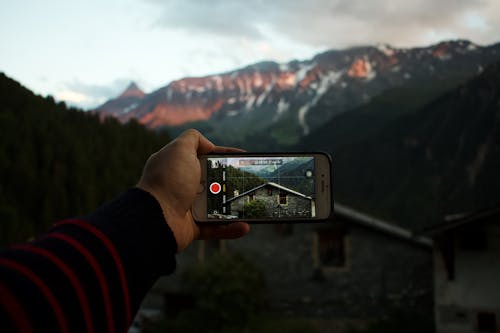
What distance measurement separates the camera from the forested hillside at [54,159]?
159 ft

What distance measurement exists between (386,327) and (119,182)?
118 ft

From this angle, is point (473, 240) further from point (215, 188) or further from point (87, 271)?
point (87, 271)

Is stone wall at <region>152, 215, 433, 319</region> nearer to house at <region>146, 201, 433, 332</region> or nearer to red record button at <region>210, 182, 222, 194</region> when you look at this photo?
house at <region>146, 201, 433, 332</region>

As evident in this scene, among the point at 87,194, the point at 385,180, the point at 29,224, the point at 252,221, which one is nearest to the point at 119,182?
the point at 87,194

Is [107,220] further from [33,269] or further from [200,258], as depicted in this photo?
[200,258]

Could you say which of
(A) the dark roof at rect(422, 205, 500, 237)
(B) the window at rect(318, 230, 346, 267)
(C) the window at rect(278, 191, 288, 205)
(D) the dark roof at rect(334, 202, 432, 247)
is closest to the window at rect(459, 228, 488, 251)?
(A) the dark roof at rect(422, 205, 500, 237)

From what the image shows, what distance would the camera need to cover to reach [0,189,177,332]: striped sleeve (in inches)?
43.9

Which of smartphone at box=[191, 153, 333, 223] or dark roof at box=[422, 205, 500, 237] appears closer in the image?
smartphone at box=[191, 153, 333, 223]

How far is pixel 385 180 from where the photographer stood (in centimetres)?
11475

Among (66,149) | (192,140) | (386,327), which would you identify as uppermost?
(66,149)

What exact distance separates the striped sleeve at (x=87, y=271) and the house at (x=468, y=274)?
16.7 m

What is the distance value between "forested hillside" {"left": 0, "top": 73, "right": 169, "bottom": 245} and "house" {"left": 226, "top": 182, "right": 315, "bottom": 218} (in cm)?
4118

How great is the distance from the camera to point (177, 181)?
6.29 feet

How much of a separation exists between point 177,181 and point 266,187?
731 mm
